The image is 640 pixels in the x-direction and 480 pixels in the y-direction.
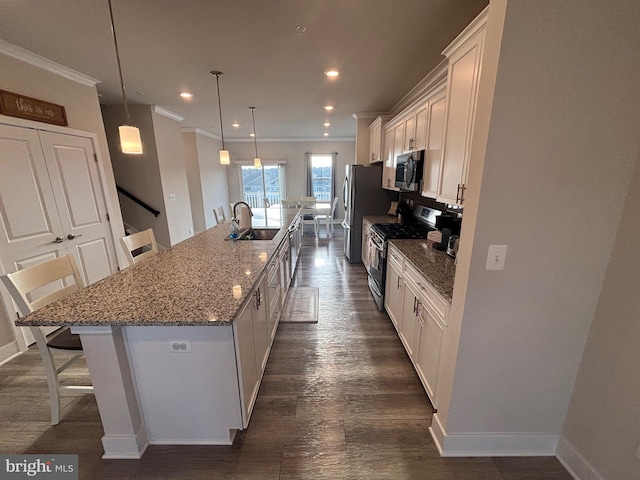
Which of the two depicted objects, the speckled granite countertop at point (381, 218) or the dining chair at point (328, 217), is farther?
the dining chair at point (328, 217)

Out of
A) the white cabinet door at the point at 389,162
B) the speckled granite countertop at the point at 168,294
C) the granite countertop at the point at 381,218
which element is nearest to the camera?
the speckled granite countertop at the point at 168,294

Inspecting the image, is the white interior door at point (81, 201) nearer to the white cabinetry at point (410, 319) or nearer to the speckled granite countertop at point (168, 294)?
the speckled granite countertop at point (168, 294)

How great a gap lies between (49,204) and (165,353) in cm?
248

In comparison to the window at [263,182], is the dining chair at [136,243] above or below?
below

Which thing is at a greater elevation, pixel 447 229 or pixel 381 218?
pixel 447 229

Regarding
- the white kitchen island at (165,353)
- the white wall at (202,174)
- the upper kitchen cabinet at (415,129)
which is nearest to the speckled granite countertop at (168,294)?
the white kitchen island at (165,353)

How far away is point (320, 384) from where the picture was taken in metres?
1.90

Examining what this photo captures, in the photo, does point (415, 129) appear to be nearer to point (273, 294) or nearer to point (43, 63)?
point (273, 294)

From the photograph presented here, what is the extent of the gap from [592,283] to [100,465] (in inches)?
108

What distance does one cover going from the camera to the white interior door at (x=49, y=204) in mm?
2191

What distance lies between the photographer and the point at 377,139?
421 cm

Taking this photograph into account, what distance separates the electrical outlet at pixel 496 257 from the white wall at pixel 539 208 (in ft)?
0.09

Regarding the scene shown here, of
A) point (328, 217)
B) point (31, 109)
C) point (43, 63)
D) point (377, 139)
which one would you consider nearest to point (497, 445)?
point (377, 139)

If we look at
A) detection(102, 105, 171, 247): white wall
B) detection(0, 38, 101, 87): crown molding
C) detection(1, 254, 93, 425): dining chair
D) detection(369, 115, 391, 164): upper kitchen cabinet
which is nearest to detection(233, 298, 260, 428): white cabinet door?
detection(1, 254, 93, 425): dining chair
